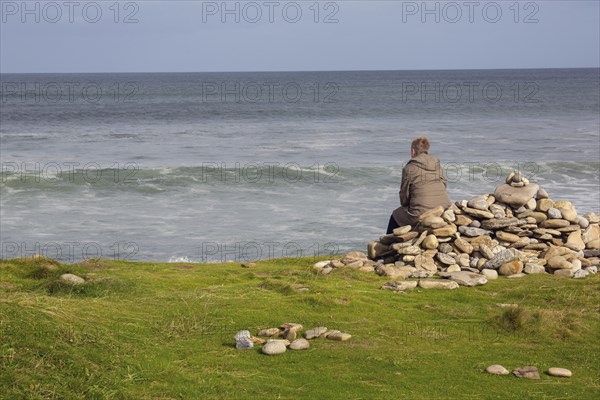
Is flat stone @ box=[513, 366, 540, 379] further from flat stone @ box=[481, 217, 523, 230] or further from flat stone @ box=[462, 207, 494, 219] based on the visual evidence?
flat stone @ box=[462, 207, 494, 219]

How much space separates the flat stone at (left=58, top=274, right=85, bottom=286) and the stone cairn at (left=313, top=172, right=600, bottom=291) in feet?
14.2

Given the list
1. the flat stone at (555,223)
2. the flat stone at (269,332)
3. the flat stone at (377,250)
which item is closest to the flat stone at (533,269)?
the flat stone at (555,223)

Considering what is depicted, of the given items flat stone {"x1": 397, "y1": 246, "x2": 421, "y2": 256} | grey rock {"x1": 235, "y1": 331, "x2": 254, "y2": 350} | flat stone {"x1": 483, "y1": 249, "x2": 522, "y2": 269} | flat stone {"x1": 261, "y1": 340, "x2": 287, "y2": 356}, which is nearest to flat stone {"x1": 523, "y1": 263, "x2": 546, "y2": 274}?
flat stone {"x1": 483, "y1": 249, "x2": 522, "y2": 269}

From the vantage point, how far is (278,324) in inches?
451

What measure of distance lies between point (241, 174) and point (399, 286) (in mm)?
22958

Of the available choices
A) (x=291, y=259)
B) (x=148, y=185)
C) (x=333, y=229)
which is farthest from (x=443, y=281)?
(x=148, y=185)

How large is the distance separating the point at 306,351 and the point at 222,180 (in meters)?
24.5

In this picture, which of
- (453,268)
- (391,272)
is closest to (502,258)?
(453,268)

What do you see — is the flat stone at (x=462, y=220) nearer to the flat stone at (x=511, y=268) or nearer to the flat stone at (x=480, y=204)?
the flat stone at (x=480, y=204)

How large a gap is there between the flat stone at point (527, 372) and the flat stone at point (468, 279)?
4132 mm

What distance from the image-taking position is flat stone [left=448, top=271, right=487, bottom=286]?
1392cm

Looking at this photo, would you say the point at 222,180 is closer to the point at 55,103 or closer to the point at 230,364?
the point at 230,364

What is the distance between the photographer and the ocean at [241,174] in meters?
23.3

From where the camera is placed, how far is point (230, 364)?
973cm
